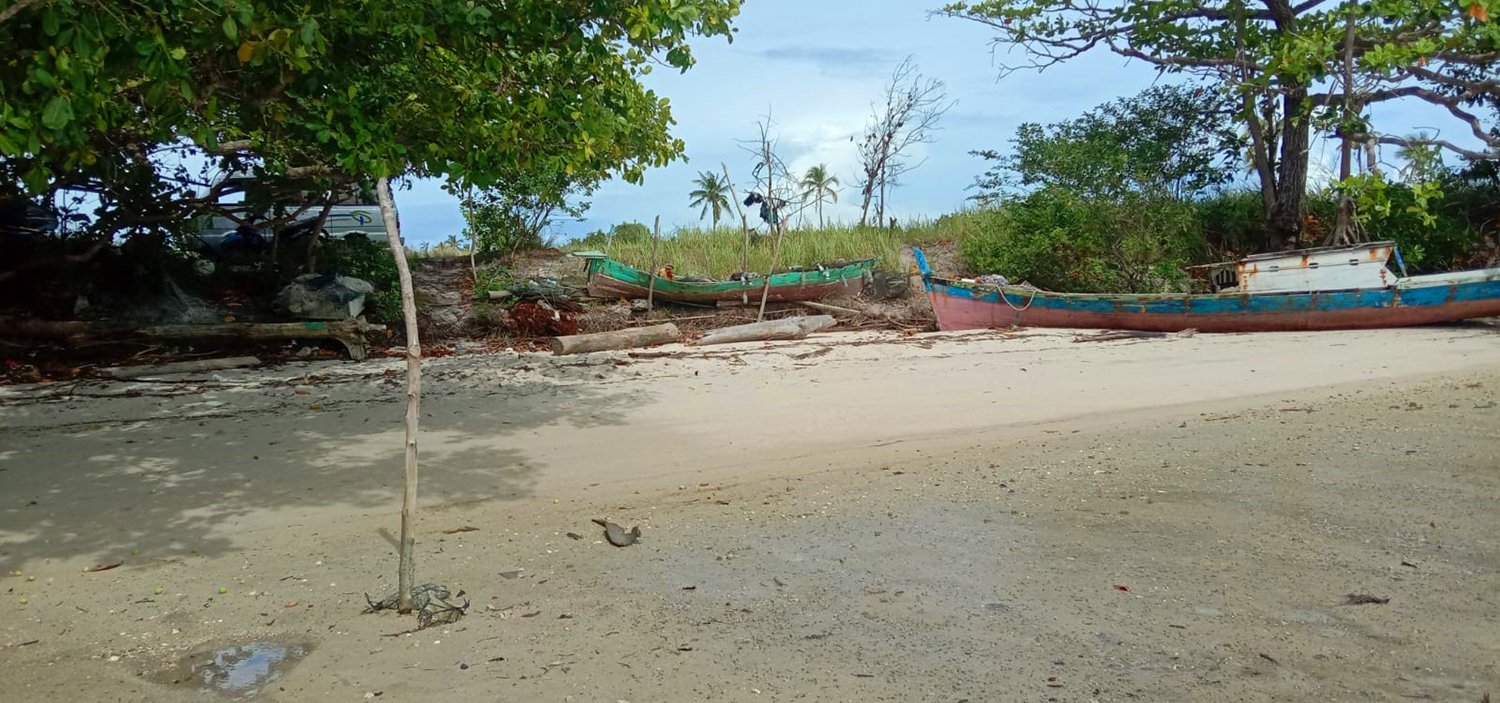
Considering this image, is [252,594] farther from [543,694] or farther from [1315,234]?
[1315,234]

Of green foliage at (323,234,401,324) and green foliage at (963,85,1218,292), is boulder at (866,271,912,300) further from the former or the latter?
green foliage at (323,234,401,324)

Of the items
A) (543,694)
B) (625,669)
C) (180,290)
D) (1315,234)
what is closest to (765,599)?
(625,669)

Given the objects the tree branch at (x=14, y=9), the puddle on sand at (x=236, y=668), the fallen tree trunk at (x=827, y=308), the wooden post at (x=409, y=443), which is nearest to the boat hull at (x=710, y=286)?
the fallen tree trunk at (x=827, y=308)

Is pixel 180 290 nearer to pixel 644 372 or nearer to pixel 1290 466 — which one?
pixel 644 372

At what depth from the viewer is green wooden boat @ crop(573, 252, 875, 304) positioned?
15.9m

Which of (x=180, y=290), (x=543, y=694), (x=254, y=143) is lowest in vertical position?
(x=543, y=694)

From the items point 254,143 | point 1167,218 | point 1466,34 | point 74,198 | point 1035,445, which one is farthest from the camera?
point 1167,218

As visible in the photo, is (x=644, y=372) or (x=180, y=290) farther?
(x=180, y=290)

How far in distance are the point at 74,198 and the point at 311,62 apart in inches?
350

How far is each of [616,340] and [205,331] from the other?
4.65 meters

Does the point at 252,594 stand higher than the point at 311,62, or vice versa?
the point at 311,62

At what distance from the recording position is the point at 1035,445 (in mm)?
7137

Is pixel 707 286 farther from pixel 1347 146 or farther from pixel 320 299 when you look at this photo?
pixel 1347 146

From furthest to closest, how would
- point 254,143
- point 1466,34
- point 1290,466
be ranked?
1. point 1466,34
2. point 254,143
3. point 1290,466
